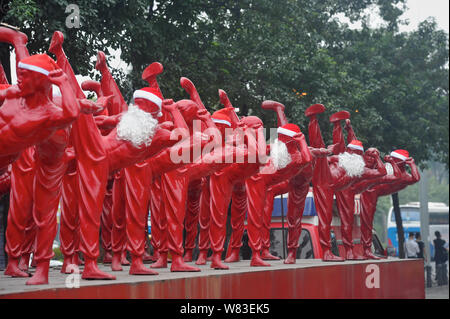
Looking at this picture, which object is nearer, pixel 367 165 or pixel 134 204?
pixel 134 204

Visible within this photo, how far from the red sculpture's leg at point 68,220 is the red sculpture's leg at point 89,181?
1217mm

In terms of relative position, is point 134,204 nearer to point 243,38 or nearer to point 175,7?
point 175,7

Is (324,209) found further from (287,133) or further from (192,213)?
(192,213)

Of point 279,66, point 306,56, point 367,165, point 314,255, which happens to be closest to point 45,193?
point 367,165

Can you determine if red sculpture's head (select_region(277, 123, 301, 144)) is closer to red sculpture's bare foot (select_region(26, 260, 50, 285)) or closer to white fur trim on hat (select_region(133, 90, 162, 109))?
white fur trim on hat (select_region(133, 90, 162, 109))

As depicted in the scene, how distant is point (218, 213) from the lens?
24.6 ft

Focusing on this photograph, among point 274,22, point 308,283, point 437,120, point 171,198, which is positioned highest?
point 274,22

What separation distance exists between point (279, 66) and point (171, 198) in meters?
7.83

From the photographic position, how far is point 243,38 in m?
14.4

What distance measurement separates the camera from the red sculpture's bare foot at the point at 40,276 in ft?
17.4

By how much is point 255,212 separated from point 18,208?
2772 millimetres

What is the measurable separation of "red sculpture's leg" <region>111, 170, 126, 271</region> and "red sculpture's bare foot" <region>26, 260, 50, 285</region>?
146cm

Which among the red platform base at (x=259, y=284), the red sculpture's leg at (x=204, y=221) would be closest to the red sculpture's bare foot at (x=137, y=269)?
the red platform base at (x=259, y=284)
